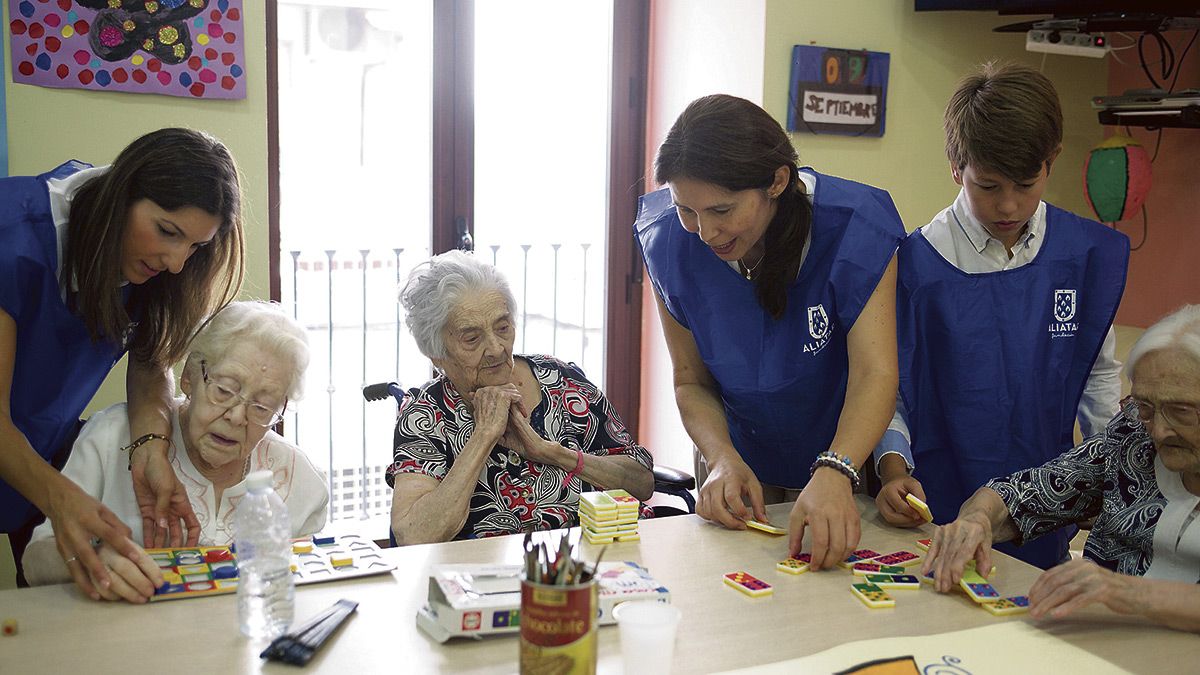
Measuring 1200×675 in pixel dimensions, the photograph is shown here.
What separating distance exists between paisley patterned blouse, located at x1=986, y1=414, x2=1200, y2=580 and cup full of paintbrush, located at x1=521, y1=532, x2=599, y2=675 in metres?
1.09

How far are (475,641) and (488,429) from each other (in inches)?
30.9

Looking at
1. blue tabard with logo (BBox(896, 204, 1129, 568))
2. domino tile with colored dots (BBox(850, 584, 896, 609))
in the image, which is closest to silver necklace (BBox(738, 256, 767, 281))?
blue tabard with logo (BBox(896, 204, 1129, 568))

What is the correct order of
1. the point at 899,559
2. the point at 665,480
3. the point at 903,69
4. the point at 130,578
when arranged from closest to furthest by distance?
the point at 130,578 < the point at 899,559 < the point at 665,480 < the point at 903,69

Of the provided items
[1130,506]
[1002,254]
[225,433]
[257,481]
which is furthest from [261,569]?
[1002,254]

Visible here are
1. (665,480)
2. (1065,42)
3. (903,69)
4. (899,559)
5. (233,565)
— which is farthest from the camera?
(903,69)

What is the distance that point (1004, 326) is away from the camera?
85.6 inches

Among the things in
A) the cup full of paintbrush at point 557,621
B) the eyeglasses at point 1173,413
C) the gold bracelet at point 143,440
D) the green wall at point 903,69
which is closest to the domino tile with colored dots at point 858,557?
the eyeglasses at point 1173,413

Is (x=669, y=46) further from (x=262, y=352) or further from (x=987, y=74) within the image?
(x=262, y=352)

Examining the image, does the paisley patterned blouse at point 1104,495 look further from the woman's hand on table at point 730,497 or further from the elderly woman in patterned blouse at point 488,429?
the elderly woman in patterned blouse at point 488,429

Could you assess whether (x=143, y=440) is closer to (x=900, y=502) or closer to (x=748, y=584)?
(x=748, y=584)

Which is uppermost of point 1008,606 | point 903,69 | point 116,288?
point 903,69

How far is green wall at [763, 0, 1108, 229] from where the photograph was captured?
3562 millimetres

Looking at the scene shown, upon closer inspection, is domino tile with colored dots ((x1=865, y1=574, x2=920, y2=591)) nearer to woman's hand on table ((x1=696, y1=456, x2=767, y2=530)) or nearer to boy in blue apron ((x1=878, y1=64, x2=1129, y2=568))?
woman's hand on table ((x1=696, y1=456, x2=767, y2=530))

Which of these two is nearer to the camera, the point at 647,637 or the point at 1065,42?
the point at 647,637
